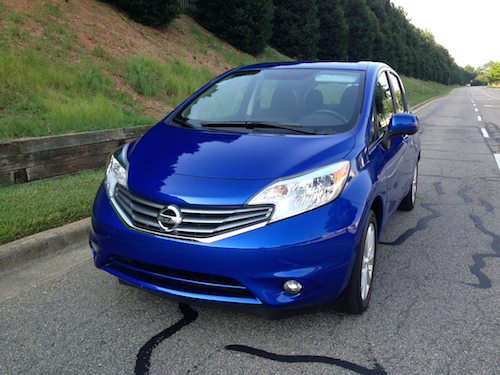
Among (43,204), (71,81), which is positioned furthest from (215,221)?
(71,81)

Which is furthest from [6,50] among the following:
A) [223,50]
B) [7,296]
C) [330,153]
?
[223,50]

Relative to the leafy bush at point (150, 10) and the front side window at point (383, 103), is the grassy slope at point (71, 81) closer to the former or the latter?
the leafy bush at point (150, 10)

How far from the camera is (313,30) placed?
26.4m

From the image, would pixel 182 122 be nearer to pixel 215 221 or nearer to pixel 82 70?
pixel 215 221

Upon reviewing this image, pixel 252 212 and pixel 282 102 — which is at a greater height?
pixel 282 102

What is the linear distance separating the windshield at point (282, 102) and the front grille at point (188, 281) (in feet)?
4.16

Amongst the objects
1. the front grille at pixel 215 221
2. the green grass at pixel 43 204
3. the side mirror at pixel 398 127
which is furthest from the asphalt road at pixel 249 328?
the side mirror at pixel 398 127

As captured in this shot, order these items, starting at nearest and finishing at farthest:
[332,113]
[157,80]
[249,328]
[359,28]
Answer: [249,328], [332,113], [157,80], [359,28]

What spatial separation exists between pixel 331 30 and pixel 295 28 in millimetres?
6112

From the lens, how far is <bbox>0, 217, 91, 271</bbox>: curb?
3.60 metres

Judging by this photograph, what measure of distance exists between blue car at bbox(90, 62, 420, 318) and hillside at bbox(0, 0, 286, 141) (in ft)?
13.6

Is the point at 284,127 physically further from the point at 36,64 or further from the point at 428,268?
the point at 36,64

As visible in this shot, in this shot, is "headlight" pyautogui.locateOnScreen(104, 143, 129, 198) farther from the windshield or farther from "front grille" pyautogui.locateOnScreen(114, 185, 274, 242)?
the windshield

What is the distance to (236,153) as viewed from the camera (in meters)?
2.89
